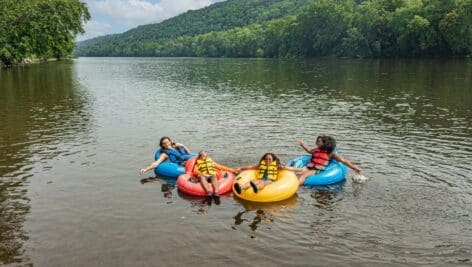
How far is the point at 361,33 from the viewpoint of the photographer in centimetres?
9056

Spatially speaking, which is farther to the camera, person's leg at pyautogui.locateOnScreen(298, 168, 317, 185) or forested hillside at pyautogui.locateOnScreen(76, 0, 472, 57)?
forested hillside at pyautogui.locateOnScreen(76, 0, 472, 57)

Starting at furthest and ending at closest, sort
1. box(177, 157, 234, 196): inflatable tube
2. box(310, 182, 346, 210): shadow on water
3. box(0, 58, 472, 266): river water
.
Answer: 1. box(177, 157, 234, 196): inflatable tube
2. box(310, 182, 346, 210): shadow on water
3. box(0, 58, 472, 266): river water

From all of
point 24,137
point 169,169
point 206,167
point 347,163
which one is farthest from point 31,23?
point 347,163

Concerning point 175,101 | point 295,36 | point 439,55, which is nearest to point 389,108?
point 175,101

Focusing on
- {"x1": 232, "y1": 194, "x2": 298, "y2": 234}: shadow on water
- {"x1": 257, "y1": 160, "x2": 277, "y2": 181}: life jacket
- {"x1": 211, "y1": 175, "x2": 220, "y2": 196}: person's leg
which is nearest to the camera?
{"x1": 232, "y1": 194, "x2": 298, "y2": 234}: shadow on water

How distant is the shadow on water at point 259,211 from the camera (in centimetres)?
984

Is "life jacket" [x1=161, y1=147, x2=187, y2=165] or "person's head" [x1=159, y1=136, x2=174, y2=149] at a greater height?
"person's head" [x1=159, y1=136, x2=174, y2=149]

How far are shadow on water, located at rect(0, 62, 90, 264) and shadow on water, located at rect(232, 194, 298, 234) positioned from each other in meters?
4.57

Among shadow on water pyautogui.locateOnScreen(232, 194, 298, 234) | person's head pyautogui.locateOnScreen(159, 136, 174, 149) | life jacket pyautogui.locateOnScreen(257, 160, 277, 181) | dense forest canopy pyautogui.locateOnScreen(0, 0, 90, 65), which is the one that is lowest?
shadow on water pyautogui.locateOnScreen(232, 194, 298, 234)

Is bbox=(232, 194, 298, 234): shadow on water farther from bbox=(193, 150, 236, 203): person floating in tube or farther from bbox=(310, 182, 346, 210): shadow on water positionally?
bbox=(193, 150, 236, 203): person floating in tube

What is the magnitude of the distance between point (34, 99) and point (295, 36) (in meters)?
89.7

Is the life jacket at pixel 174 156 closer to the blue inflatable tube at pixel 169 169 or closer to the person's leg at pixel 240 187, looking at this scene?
the blue inflatable tube at pixel 169 169

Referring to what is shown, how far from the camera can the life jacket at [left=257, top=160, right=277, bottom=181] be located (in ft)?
39.0

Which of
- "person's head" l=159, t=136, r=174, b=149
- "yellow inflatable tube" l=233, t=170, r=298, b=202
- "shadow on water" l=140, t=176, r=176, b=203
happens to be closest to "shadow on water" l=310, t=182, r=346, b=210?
"yellow inflatable tube" l=233, t=170, r=298, b=202
